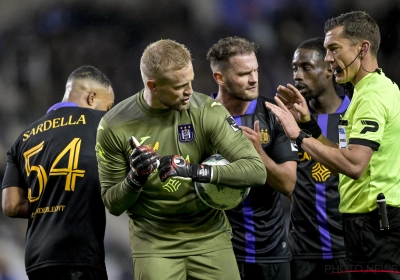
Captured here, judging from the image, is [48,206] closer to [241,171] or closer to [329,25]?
[241,171]

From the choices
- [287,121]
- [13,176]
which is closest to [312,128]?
[287,121]

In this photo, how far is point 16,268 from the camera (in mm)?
6352

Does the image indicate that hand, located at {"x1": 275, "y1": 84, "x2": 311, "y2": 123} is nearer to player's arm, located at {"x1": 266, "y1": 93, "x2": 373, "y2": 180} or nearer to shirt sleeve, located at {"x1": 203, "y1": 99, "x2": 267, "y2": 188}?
player's arm, located at {"x1": 266, "y1": 93, "x2": 373, "y2": 180}

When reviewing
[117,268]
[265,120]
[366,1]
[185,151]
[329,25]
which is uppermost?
[366,1]

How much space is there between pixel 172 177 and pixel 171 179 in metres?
0.11

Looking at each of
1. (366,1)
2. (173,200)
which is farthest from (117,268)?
Result: (366,1)

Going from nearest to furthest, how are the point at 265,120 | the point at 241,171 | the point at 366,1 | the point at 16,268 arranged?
the point at 241,171, the point at 265,120, the point at 16,268, the point at 366,1

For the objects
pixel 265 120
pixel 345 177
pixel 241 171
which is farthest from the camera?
pixel 265 120

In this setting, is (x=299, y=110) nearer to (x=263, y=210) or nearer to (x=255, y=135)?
(x=255, y=135)

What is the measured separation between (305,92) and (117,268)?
9.44ft

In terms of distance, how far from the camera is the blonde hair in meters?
3.40

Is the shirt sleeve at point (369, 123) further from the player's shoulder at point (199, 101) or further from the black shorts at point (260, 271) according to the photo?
the black shorts at point (260, 271)

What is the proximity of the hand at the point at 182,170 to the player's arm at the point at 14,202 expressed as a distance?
1348 mm

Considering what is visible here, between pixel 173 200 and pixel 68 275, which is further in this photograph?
pixel 68 275
